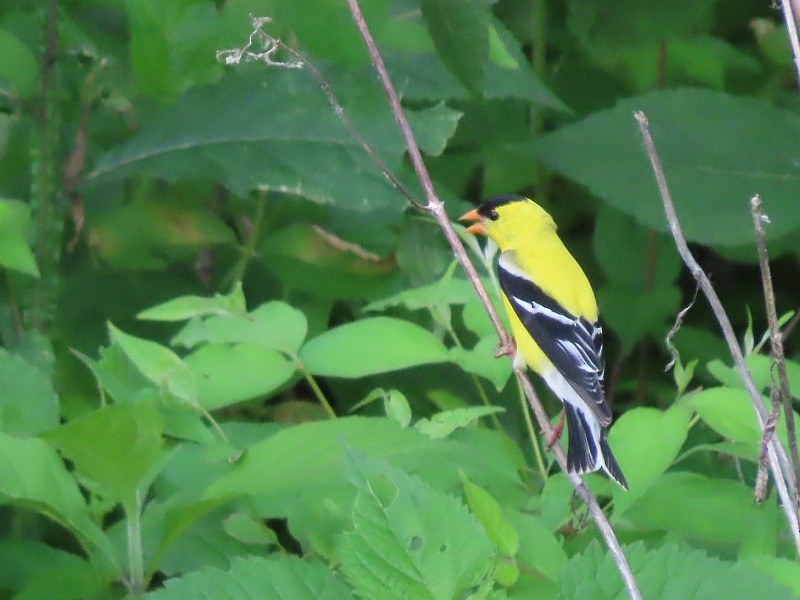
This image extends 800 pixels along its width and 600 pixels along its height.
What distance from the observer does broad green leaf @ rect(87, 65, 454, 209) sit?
6.61 feet

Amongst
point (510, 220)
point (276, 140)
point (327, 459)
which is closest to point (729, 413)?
point (327, 459)

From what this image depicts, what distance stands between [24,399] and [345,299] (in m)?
0.92

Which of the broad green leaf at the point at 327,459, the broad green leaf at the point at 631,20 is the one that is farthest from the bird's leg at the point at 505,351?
the broad green leaf at the point at 631,20

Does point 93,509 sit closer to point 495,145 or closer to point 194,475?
point 194,475

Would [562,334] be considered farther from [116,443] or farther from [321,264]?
[116,443]

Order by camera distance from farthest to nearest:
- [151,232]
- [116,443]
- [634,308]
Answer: [634,308], [151,232], [116,443]

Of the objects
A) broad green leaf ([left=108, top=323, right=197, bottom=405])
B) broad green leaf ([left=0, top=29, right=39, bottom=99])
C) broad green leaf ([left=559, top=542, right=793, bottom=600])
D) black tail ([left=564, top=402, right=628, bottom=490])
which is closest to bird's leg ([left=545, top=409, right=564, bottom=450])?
black tail ([left=564, top=402, right=628, bottom=490])

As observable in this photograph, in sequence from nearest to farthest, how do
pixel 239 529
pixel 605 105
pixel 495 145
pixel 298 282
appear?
pixel 239 529 → pixel 298 282 → pixel 495 145 → pixel 605 105

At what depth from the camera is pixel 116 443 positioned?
125 centimetres

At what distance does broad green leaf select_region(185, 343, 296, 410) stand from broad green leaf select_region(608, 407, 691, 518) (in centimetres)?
50

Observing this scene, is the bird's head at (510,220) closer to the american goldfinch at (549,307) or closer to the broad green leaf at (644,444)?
the american goldfinch at (549,307)

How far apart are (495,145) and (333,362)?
136 centimetres

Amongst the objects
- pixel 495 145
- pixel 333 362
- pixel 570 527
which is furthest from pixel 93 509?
pixel 495 145

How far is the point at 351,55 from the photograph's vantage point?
2.12 m
